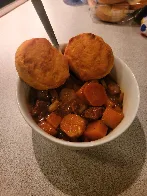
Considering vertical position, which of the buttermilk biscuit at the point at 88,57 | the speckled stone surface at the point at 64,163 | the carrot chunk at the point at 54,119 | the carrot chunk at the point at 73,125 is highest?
the buttermilk biscuit at the point at 88,57

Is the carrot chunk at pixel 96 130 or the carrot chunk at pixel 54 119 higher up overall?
the carrot chunk at pixel 54 119

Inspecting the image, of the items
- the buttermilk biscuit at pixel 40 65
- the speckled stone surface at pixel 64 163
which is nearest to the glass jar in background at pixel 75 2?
the speckled stone surface at pixel 64 163

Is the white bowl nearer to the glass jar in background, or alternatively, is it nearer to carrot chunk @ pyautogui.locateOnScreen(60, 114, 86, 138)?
carrot chunk @ pyautogui.locateOnScreen(60, 114, 86, 138)

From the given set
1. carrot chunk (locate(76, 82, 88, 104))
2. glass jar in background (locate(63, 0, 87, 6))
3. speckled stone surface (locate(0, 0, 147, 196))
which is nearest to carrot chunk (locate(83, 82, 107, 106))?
carrot chunk (locate(76, 82, 88, 104))

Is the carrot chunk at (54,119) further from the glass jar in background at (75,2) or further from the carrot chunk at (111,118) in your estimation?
the glass jar in background at (75,2)

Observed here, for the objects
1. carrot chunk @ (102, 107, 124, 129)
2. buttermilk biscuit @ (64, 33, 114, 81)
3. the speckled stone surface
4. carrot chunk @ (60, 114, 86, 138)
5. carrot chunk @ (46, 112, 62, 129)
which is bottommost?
the speckled stone surface

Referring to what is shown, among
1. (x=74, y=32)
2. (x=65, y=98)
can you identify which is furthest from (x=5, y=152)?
(x=74, y=32)

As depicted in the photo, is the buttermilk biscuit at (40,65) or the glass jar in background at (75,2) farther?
the glass jar in background at (75,2)
